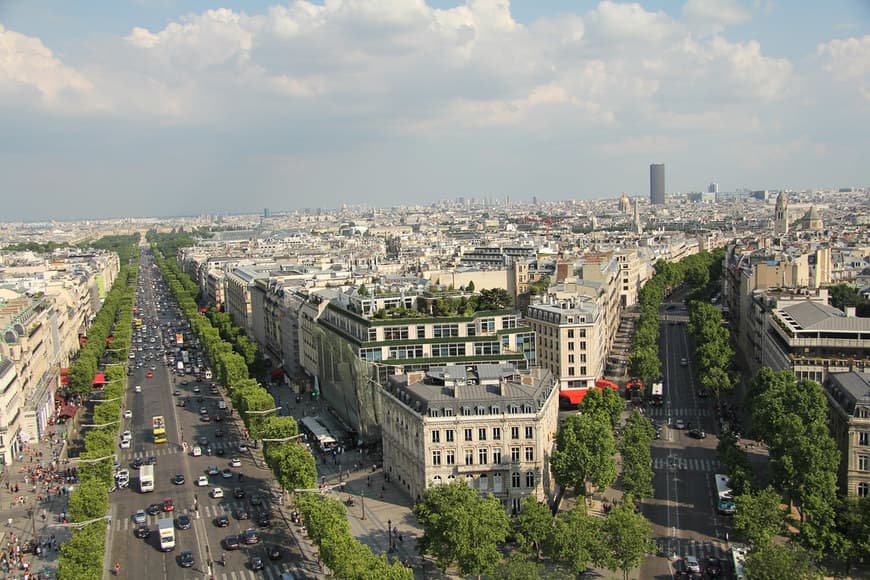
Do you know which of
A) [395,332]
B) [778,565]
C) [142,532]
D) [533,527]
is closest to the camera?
[778,565]

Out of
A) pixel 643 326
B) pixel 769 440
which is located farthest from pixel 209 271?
pixel 769 440

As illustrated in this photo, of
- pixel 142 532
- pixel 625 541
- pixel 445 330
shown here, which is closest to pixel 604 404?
pixel 445 330

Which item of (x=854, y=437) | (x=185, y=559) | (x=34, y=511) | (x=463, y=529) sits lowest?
(x=34, y=511)

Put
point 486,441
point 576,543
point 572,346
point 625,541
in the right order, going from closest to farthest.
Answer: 1. point 625,541
2. point 576,543
3. point 486,441
4. point 572,346

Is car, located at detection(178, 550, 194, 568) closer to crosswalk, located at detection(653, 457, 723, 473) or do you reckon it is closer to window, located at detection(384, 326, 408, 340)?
window, located at detection(384, 326, 408, 340)

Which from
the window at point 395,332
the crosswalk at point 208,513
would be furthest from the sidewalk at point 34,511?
the window at point 395,332

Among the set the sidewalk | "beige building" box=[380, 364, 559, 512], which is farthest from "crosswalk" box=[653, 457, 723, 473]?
the sidewalk

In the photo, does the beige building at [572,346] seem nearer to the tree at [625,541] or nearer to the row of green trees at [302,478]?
the row of green trees at [302,478]

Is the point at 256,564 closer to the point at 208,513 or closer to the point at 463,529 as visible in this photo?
the point at 208,513
